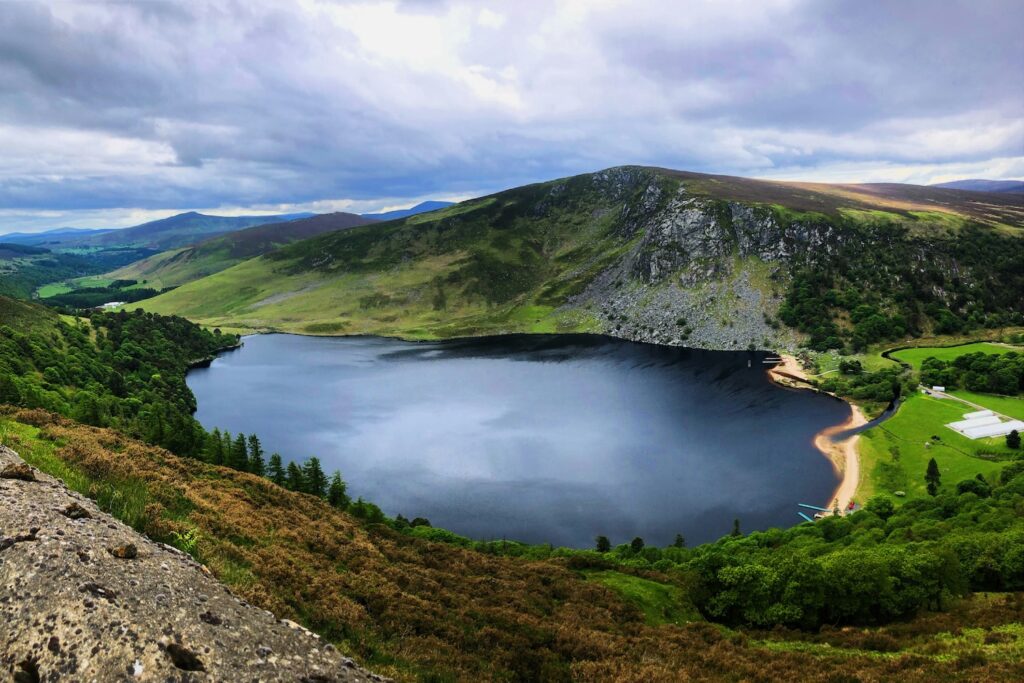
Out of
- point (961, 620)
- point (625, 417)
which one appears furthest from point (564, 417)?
point (961, 620)

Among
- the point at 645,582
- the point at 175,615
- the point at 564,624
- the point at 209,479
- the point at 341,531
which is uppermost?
the point at 175,615

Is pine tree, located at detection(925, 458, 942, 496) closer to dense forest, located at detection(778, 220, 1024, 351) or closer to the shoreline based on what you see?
the shoreline

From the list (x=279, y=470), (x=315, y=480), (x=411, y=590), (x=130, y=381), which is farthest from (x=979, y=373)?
(x=130, y=381)

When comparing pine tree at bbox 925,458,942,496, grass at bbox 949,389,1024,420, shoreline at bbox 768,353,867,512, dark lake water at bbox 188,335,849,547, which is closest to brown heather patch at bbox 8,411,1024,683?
dark lake water at bbox 188,335,849,547

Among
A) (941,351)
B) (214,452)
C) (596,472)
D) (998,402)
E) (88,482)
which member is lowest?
(998,402)

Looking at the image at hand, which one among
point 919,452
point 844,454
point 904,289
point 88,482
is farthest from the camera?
point 904,289

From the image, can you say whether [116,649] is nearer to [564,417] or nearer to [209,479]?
[209,479]

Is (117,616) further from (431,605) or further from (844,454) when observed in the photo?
(844,454)

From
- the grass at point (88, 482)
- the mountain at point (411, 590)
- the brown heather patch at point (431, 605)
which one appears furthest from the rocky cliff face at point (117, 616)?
the brown heather patch at point (431, 605)
